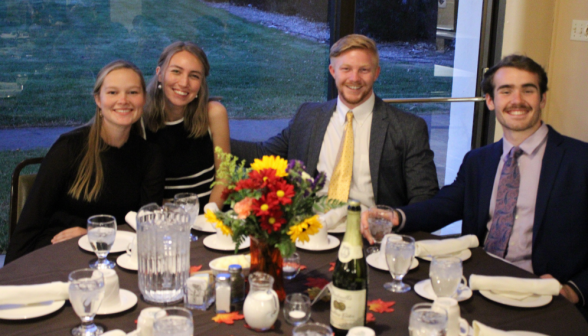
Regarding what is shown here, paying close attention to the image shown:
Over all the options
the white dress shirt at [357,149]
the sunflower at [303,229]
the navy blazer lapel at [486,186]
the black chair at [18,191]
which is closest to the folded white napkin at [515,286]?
the sunflower at [303,229]

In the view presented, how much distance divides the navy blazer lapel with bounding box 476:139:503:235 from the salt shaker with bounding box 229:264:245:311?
4.24ft

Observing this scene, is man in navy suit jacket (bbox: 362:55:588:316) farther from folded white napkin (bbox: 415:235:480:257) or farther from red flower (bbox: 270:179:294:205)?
red flower (bbox: 270:179:294:205)

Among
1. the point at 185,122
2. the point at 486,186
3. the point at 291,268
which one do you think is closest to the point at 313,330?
the point at 291,268

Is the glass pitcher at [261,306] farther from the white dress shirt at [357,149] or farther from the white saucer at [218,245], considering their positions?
the white dress shirt at [357,149]

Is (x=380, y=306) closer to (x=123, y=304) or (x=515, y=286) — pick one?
(x=515, y=286)

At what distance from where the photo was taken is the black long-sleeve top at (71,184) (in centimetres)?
236

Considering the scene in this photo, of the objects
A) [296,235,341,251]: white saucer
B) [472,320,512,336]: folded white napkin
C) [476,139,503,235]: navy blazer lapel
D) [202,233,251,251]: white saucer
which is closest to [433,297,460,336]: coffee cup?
[472,320,512,336]: folded white napkin

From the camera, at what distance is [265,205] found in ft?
4.61

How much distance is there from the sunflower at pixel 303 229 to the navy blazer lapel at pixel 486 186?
1.20m

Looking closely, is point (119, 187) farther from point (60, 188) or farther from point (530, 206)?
point (530, 206)

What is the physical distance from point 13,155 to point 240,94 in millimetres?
1548

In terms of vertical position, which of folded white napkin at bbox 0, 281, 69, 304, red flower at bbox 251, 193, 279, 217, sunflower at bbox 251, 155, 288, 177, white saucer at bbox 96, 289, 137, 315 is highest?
sunflower at bbox 251, 155, 288, 177

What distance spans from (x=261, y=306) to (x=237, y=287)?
165 mm

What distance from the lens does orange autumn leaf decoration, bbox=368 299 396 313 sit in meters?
1.51
